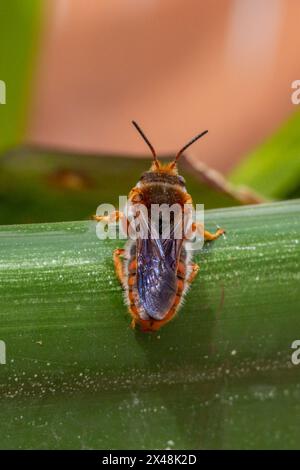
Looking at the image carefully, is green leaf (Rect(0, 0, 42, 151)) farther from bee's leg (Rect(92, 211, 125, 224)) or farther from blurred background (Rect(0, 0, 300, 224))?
blurred background (Rect(0, 0, 300, 224))

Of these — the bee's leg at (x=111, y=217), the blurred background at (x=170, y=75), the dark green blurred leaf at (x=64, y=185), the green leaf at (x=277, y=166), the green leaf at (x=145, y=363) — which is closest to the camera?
the green leaf at (x=145, y=363)

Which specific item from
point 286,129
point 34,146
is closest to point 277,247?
point 34,146

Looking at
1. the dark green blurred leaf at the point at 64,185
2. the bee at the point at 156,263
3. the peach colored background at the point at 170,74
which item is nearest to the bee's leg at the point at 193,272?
the bee at the point at 156,263

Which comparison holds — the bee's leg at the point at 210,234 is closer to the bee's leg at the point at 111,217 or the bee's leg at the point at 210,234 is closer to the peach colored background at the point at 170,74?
the bee's leg at the point at 111,217

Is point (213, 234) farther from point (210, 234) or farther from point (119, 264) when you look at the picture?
point (119, 264)

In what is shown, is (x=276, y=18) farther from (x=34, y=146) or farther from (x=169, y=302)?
(x=169, y=302)

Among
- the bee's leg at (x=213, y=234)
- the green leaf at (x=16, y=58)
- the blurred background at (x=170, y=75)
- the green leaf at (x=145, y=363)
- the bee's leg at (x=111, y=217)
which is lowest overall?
the green leaf at (x=145, y=363)

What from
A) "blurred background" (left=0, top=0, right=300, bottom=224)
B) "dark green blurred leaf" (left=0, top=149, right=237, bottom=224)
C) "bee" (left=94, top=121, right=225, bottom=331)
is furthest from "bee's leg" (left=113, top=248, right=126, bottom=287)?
"blurred background" (left=0, top=0, right=300, bottom=224)
